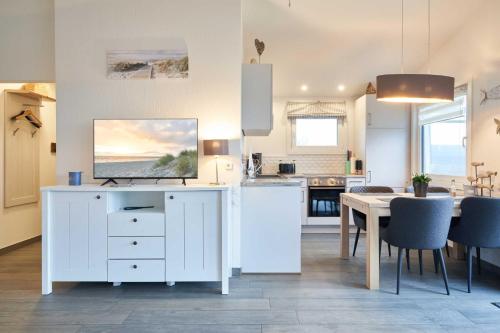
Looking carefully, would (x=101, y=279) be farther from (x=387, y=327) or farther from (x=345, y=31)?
(x=345, y=31)

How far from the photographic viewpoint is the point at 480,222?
131 inches

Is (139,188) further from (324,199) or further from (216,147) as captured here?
(324,199)

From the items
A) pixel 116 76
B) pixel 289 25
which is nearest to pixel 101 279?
pixel 116 76

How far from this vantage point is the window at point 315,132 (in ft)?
21.6

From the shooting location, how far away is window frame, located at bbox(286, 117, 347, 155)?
21.4ft

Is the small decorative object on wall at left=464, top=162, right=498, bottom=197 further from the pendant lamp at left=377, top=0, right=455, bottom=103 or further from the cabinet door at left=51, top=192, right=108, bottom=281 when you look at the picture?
the cabinet door at left=51, top=192, right=108, bottom=281

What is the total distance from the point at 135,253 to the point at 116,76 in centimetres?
179

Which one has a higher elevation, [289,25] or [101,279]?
[289,25]

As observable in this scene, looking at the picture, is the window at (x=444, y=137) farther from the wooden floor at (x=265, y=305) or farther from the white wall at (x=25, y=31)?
the white wall at (x=25, y=31)

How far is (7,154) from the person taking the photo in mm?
4969

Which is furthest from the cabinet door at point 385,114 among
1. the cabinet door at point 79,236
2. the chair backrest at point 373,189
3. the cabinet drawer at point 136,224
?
the cabinet door at point 79,236

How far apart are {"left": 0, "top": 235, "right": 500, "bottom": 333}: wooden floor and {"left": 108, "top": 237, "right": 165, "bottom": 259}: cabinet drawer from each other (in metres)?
0.34

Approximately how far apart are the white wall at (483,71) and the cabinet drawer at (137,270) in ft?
11.3

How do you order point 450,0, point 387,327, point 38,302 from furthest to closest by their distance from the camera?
point 450,0, point 38,302, point 387,327
